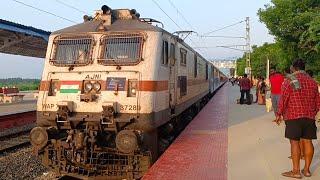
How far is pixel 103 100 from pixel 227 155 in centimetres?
265

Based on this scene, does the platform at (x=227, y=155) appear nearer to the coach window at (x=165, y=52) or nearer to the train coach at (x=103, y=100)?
the train coach at (x=103, y=100)

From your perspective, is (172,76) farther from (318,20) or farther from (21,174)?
(318,20)

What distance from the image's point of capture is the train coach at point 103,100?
27.9 ft

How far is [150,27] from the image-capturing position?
30.0 ft

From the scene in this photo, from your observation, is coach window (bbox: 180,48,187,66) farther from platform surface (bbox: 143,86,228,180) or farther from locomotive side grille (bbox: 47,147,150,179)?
locomotive side grille (bbox: 47,147,150,179)

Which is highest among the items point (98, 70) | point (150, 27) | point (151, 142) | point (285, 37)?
point (285, 37)

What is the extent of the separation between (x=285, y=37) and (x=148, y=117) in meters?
24.8

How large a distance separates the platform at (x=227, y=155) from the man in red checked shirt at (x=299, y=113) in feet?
1.33

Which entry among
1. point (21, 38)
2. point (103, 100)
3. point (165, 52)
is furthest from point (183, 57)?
point (21, 38)

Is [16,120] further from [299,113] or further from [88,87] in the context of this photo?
[299,113]

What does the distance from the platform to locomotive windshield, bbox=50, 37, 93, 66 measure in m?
2.54

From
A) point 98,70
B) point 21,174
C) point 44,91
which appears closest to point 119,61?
point 98,70

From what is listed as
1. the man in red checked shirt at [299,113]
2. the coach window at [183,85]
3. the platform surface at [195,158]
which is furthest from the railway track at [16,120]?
the man in red checked shirt at [299,113]

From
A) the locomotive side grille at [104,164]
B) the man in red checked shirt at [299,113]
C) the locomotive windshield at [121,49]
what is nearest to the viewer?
the man in red checked shirt at [299,113]
